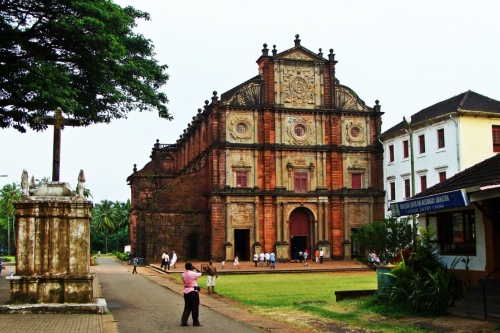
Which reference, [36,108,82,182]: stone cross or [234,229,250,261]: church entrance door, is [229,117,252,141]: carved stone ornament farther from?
[36,108,82,182]: stone cross

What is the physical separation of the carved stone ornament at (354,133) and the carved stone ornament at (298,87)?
11.7 feet

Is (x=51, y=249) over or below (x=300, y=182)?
below

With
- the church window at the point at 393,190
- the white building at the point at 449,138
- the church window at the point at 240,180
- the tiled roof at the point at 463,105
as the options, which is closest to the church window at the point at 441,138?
the white building at the point at 449,138

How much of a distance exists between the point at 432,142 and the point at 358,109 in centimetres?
945

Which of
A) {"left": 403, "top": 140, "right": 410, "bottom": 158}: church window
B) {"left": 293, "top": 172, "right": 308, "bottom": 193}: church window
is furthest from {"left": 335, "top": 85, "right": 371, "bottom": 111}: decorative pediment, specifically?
{"left": 293, "top": 172, "right": 308, "bottom": 193}: church window

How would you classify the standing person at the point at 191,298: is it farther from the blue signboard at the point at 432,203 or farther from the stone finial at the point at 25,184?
the blue signboard at the point at 432,203

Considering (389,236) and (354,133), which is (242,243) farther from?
(389,236)

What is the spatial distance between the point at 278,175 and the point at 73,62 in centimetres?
2444

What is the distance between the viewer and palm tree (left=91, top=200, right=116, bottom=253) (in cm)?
8962

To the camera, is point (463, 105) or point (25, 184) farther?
point (463, 105)

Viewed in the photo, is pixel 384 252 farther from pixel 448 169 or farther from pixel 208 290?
pixel 448 169

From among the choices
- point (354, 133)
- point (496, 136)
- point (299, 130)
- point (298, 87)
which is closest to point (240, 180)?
point (299, 130)

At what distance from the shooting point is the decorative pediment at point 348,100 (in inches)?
1914

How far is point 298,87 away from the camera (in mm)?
47688
